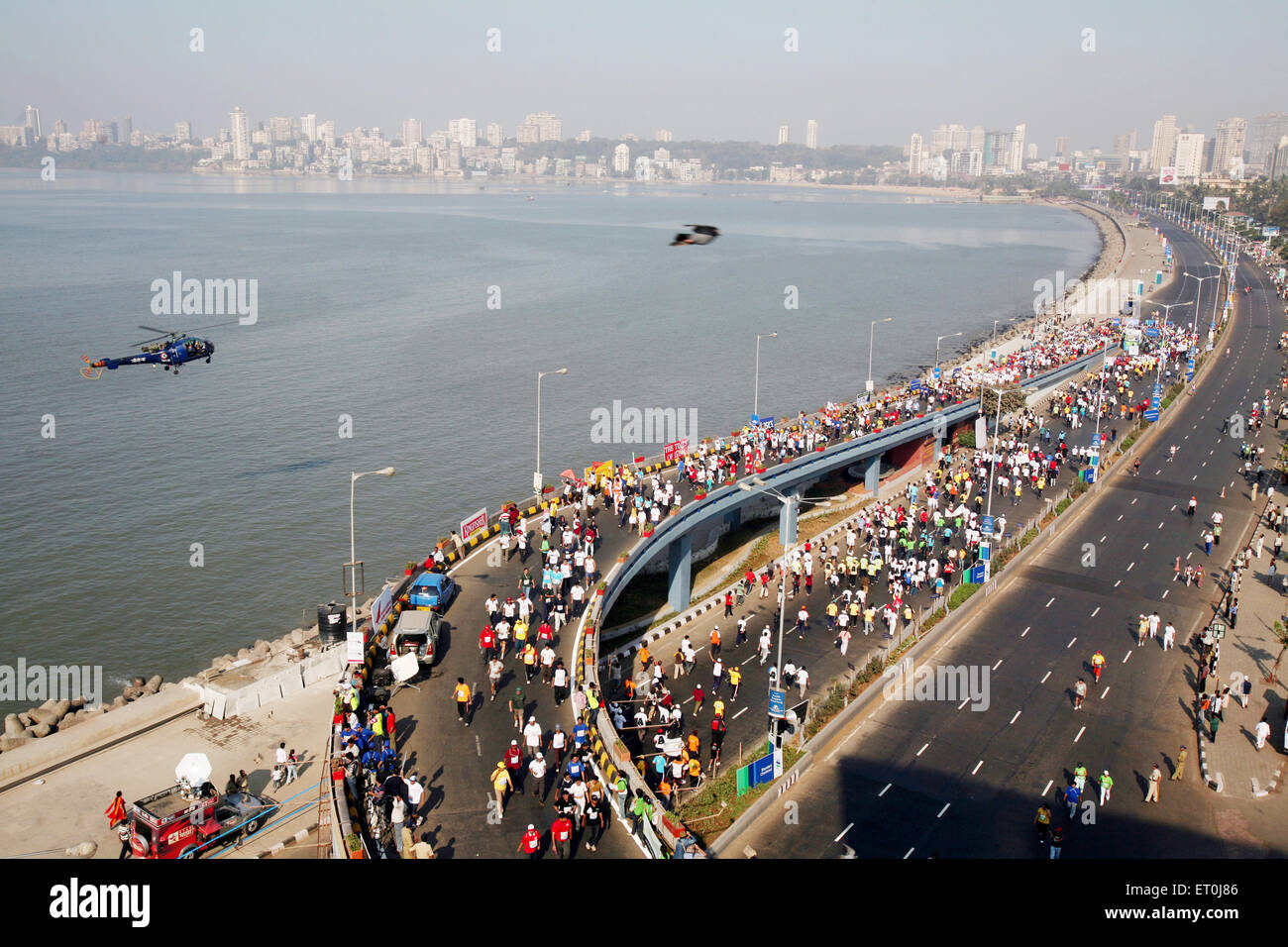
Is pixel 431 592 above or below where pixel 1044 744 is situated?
above

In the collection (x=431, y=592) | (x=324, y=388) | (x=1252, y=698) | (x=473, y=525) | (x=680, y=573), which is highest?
(x=473, y=525)

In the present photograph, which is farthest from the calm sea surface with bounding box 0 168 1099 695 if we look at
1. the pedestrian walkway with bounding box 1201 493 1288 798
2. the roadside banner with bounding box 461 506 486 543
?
the pedestrian walkway with bounding box 1201 493 1288 798

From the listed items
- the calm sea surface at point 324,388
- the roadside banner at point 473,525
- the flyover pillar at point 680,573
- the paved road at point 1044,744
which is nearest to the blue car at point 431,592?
the roadside banner at point 473,525

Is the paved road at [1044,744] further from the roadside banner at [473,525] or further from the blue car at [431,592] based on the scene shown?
the roadside banner at [473,525]

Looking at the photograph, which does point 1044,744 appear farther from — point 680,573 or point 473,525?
point 473,525

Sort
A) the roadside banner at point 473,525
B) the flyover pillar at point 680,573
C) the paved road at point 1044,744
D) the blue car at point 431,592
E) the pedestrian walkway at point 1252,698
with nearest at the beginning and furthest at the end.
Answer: the paved road at point 1044,744, the pedestrian walkway at point 1252,698, the blue car at point 431,592, the roadside banner at point 473,525, the flyover pillar at point 680,573

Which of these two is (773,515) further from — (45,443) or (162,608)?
(45,443)

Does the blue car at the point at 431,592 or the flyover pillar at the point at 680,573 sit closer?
the blue car at the point at 431,592


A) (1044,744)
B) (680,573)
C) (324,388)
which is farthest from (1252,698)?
(324,388)
